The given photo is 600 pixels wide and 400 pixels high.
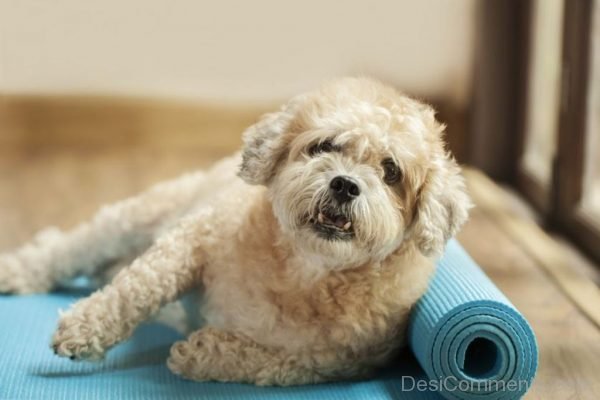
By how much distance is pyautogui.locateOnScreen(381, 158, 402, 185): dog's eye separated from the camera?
1763 mm

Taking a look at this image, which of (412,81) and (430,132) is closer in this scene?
(430,132)

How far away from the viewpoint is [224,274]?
193 centimetres

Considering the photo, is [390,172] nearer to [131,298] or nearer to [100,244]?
[131,298]

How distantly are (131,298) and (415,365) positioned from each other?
0.67 meters

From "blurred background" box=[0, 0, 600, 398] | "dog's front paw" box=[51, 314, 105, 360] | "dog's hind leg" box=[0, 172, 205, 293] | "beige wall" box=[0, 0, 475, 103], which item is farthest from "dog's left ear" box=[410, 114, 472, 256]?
"beige wall" box=[0, 0, 475, 103]

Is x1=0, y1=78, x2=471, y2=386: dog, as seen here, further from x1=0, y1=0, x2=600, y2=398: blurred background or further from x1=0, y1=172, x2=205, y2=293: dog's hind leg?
x1=0, y1=0, x2=600, y2=398: blurred background

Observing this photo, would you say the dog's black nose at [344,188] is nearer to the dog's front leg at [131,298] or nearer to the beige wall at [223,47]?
the dog's front leg at [131,298]

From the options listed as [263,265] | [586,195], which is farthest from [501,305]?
[586,195]

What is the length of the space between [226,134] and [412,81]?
112 centimetres

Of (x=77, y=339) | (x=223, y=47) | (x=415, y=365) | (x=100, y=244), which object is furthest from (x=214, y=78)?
(x=77, y=339)

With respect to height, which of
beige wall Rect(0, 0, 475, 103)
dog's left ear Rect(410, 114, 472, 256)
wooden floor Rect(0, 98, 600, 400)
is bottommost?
wooden floor Rect(0, 98, 600, 400)

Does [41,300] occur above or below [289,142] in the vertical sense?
below

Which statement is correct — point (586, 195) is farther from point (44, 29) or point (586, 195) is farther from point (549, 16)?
point (44, 29)

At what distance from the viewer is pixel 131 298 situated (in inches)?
74.6
